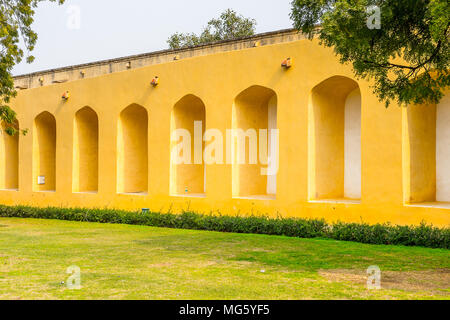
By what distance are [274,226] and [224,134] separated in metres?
3.18

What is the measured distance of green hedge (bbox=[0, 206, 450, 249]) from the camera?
9758 millimetres

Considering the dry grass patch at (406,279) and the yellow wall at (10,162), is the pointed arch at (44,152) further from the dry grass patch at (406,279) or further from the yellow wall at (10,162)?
the dry grass patch at (406,279)

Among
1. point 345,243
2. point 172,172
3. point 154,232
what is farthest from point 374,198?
point 172,172

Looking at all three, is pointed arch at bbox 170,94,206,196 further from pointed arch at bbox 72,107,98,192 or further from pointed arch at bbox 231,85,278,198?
pointed arch at bbox 72,107,98,192

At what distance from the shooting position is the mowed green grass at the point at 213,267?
6090 mm

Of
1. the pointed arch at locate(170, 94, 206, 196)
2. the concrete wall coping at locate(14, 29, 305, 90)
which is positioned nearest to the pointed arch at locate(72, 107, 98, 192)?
the concrete wall coping at locate(14, 29, 305, 90)

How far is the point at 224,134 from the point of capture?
13.9m

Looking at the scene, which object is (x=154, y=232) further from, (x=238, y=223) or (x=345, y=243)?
(x=345, y=243)

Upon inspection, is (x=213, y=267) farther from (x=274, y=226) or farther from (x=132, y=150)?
(x=132, y=150)

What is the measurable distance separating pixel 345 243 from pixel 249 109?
5.21m

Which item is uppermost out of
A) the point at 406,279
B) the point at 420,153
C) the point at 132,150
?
the point at 132,150

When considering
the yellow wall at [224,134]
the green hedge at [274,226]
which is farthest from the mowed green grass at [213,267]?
the yellow wall at [224,134]

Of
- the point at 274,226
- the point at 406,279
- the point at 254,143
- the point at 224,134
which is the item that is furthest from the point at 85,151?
the point at 406,279

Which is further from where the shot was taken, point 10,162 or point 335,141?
point 10,162
